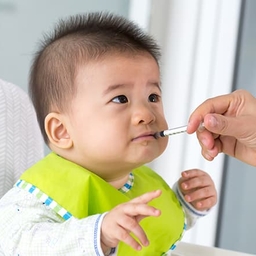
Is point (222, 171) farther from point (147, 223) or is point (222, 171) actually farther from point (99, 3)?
point (147, 223)

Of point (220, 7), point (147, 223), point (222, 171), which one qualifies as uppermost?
point (220, 7)

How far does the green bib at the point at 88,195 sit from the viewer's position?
37.2 inches

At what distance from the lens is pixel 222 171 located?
1887mm

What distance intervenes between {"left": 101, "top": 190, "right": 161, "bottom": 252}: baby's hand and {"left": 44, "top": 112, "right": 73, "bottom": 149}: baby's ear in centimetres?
23

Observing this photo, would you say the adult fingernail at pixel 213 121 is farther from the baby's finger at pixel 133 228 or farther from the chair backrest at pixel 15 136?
the chair backrest at pixel 15 136

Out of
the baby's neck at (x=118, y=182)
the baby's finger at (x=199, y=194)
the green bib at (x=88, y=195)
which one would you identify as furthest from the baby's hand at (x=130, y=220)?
the baby's finger at (x=199, y=194)

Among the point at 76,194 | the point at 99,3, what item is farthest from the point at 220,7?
the point at 76,194

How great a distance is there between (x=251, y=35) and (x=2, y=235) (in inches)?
45.0

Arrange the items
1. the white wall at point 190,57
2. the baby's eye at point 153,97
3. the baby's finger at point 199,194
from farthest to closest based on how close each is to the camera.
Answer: the white wall at point 190,57 < the baby's finger at point 199,194 < the baby's eye at point 153,97

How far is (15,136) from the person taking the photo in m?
1.21

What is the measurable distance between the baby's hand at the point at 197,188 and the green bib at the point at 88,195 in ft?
0.21

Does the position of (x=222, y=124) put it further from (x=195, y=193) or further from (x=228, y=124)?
(x=195, y=193)

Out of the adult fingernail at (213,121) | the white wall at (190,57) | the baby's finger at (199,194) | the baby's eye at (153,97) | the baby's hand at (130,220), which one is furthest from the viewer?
the white wall at (190,57)

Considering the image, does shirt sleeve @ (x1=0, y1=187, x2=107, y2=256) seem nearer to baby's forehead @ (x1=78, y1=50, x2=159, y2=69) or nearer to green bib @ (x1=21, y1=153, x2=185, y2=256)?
green bib @ (x1=21, y1=153, x2=185, y2=256)
